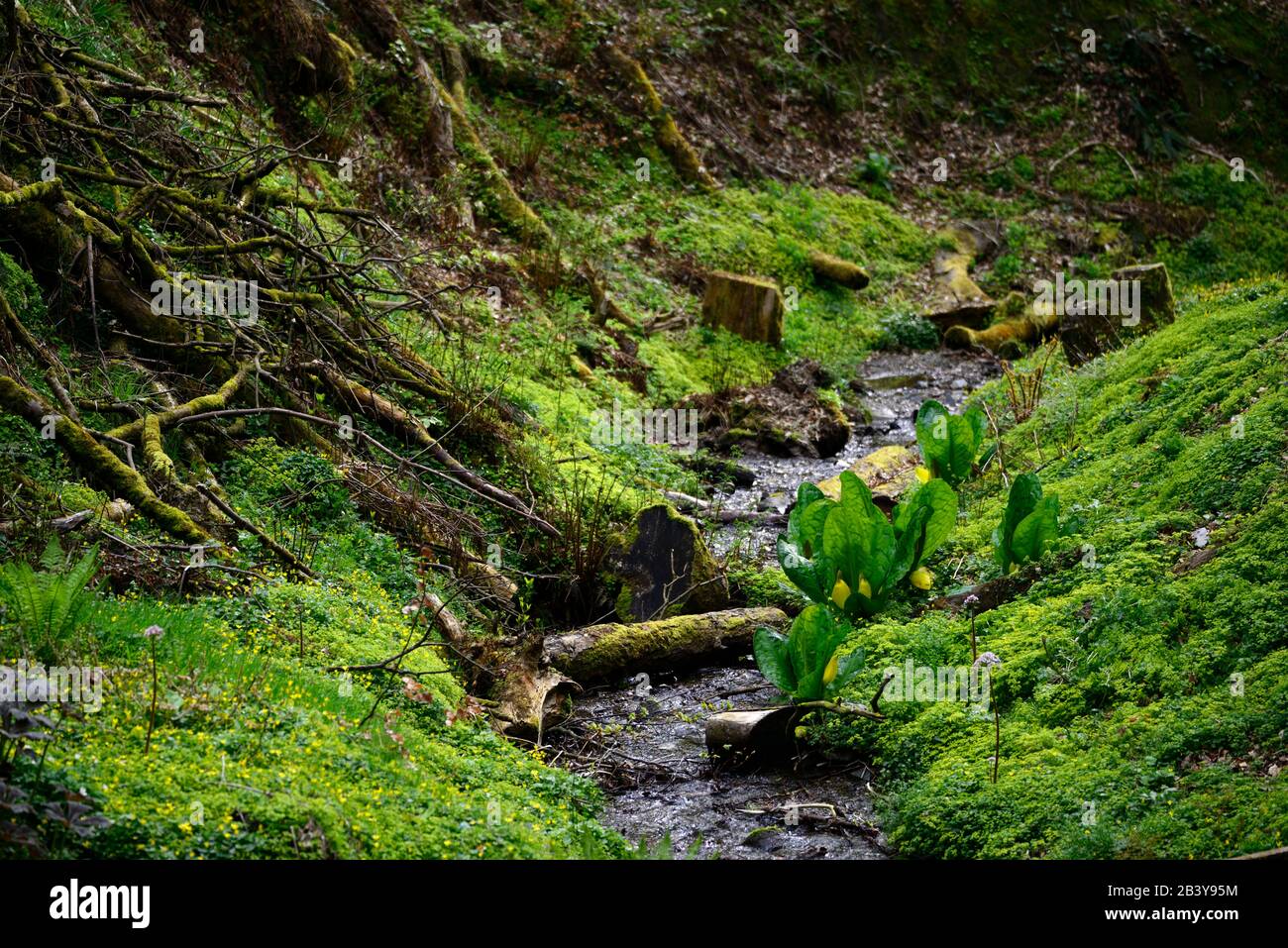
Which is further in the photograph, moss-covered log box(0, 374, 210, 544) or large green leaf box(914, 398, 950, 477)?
large green leaf box(914, 398, 950, 477)

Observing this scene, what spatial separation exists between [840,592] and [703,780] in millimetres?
1535

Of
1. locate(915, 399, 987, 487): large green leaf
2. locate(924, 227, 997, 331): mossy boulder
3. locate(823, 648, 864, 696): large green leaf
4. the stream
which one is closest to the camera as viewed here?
the stream

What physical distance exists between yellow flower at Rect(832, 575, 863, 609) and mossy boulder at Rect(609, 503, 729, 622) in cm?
93

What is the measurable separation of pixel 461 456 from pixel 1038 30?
16.8 meters

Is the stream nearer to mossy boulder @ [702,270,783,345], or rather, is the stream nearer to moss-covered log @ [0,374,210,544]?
moss-covered log @ [0,374,210,544]

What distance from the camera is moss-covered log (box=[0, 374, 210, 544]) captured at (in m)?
5.12

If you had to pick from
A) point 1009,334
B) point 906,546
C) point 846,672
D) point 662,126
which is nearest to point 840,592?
point 906,546

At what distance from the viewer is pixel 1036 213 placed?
1662 centimetres

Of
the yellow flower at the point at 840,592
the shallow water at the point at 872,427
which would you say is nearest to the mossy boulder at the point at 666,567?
the shallow water at the point at 872,427

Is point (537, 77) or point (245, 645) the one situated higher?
point (537, 77)

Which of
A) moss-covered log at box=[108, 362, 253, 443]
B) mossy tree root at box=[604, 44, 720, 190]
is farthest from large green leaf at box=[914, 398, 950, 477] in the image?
mossy tree root at box=[604, 44, 720, 190]

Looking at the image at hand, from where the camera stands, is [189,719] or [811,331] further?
[811,331]

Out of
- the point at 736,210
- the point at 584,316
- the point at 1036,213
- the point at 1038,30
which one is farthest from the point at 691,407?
the point at 1038,30
